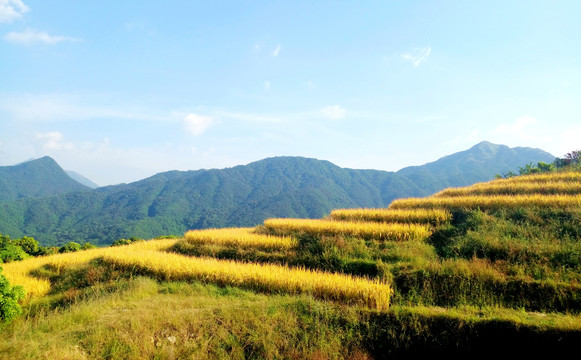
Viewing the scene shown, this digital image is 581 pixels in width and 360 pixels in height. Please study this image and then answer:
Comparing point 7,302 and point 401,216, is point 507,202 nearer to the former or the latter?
point 401,216

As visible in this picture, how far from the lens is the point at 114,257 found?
12695 millimetres

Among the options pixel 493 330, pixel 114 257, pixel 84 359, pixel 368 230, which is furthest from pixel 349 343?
pixel 114 257

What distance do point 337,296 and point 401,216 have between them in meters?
8.64

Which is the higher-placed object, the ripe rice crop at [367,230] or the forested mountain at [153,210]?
the ripe rice crop at [367,230]

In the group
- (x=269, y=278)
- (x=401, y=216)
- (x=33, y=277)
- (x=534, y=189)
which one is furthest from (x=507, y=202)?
(x=33, y=277)

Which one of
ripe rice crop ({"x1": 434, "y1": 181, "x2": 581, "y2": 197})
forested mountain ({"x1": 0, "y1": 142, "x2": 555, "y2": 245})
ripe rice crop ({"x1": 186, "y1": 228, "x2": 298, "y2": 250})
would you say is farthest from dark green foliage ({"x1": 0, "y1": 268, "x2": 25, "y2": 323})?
forested mountain ({"x1": 0, "y1": 142, "x2": 555, "y2": 245})

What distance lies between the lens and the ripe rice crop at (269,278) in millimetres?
7820

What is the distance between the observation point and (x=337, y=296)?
7918mm

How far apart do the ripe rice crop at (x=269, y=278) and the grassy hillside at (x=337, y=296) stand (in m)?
0.04

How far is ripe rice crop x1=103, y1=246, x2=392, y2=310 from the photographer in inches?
308

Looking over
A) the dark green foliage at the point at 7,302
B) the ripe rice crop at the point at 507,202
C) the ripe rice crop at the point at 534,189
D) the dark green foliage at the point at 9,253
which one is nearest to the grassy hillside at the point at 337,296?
the ripe rice crop at the point at 507,202

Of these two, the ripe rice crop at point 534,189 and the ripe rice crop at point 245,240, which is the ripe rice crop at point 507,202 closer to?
the ripe rice crop at point 534,189

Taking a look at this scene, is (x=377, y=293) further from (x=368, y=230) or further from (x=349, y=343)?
(x=368, y=230)

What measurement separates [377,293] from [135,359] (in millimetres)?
5506
